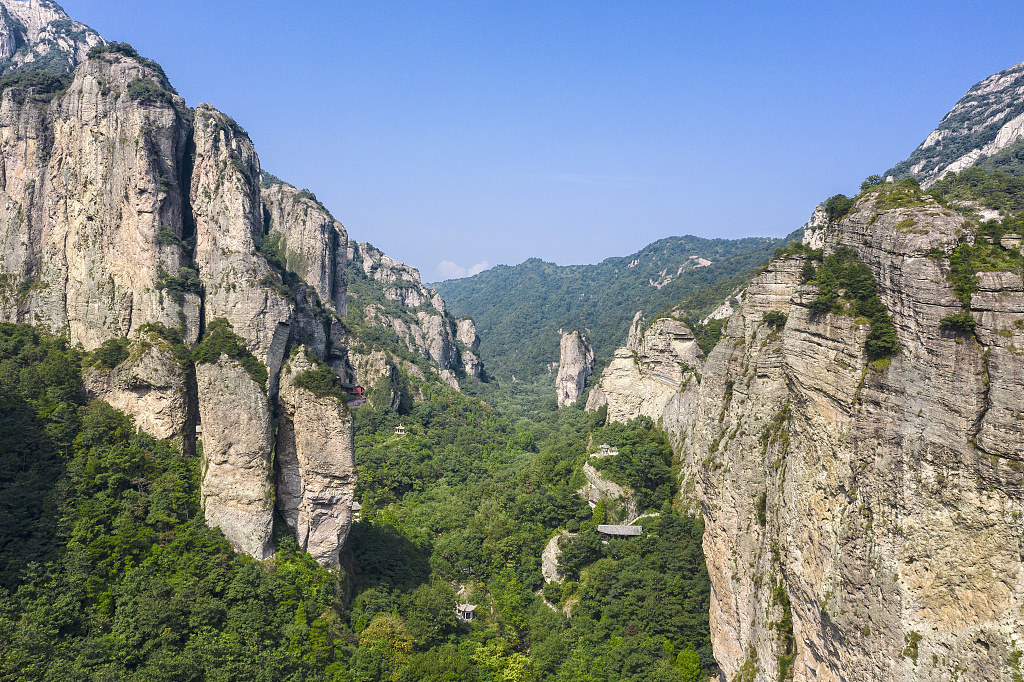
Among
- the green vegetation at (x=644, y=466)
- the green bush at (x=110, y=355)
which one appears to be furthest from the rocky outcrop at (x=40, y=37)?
the green vegetation at (x=644, y=466)

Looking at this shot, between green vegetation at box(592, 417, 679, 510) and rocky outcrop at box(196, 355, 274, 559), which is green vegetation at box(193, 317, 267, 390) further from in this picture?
green vegetation at box(592, 417, 679, 510)

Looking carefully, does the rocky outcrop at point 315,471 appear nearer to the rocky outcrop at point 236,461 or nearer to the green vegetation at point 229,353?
the rocky outcrop at point 236,461

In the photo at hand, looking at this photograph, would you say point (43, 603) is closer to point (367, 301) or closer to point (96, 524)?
point (96, 524)

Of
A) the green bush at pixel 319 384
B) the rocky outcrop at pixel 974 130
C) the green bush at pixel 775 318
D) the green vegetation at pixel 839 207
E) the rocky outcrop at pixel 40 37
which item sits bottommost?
the green bush at pixel 319 384

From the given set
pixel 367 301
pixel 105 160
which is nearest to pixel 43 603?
pixel 105 160

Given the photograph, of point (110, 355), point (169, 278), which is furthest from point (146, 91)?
point (110, 355)
